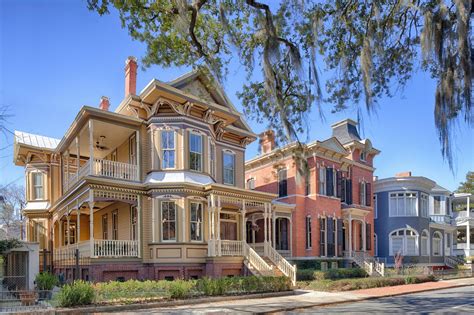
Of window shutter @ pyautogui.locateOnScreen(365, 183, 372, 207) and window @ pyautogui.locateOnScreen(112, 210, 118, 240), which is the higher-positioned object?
window shutter @ pyautogui.locateOnScreen(365, 183, 372, 207)

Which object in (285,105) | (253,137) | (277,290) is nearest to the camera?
(285,105)

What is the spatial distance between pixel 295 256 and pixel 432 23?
23.4 m

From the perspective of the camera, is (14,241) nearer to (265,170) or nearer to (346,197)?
(265,170)

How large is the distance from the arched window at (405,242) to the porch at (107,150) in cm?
2396

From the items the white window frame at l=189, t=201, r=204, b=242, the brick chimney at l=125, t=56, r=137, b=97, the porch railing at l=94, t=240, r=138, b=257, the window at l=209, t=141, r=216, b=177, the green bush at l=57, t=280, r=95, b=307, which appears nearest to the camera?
the green bush at l=57, t=280, r=95, b=307

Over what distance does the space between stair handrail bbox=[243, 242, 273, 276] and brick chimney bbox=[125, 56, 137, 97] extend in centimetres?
1062

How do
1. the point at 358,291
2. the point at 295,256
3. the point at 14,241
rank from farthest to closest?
the point at 295,256 → the point at 358,291 → the point at 14,241

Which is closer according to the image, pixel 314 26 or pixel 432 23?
pixel 432 23

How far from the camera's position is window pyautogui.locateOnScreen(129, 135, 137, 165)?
21.4 m

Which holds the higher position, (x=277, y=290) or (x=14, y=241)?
(x=14, y=241)

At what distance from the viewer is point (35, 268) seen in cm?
1745

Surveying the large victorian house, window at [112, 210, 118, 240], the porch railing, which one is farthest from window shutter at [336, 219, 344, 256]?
the porch railing

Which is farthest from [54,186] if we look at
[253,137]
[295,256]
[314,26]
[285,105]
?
[314,26]

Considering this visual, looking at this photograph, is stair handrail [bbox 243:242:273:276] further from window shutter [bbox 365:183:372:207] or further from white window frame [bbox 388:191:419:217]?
white window frame [bbox 388:191:419:217]
